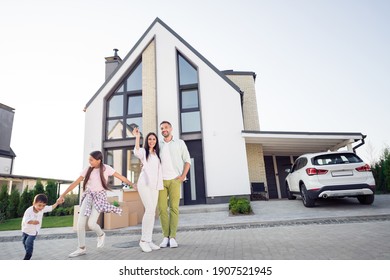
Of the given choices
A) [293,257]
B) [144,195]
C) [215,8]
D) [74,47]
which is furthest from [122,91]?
[293,257]

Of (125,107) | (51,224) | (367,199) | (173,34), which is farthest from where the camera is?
(173,34)

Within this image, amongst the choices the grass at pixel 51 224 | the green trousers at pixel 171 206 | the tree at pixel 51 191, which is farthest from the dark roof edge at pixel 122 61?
the green trousers at pixel 171 206

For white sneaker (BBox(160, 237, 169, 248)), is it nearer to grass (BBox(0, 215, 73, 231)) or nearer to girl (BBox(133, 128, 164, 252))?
girl (BBox(133, 128, 164, 252))

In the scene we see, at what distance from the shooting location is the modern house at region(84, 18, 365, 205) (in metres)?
9.31

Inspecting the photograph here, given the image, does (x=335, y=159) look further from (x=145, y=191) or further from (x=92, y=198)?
(x=92, y=198)

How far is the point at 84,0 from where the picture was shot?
15.4 feet

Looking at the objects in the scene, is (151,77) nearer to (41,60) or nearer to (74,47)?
(74,47)

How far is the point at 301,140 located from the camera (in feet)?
32.5

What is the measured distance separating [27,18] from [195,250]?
511 cm

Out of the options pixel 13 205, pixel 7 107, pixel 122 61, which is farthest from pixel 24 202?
pixel 7 107

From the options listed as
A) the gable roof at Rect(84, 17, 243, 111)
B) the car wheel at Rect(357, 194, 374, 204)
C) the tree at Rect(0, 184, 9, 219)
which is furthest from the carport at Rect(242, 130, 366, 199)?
the tree at Rect(0, 184, 9, 219)

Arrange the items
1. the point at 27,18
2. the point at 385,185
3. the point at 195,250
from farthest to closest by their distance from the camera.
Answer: the point at 385,185 → the point at 27,18 → the point at 195,250

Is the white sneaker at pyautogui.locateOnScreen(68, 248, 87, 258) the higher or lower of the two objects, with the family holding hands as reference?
lower

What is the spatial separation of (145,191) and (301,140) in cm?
901
